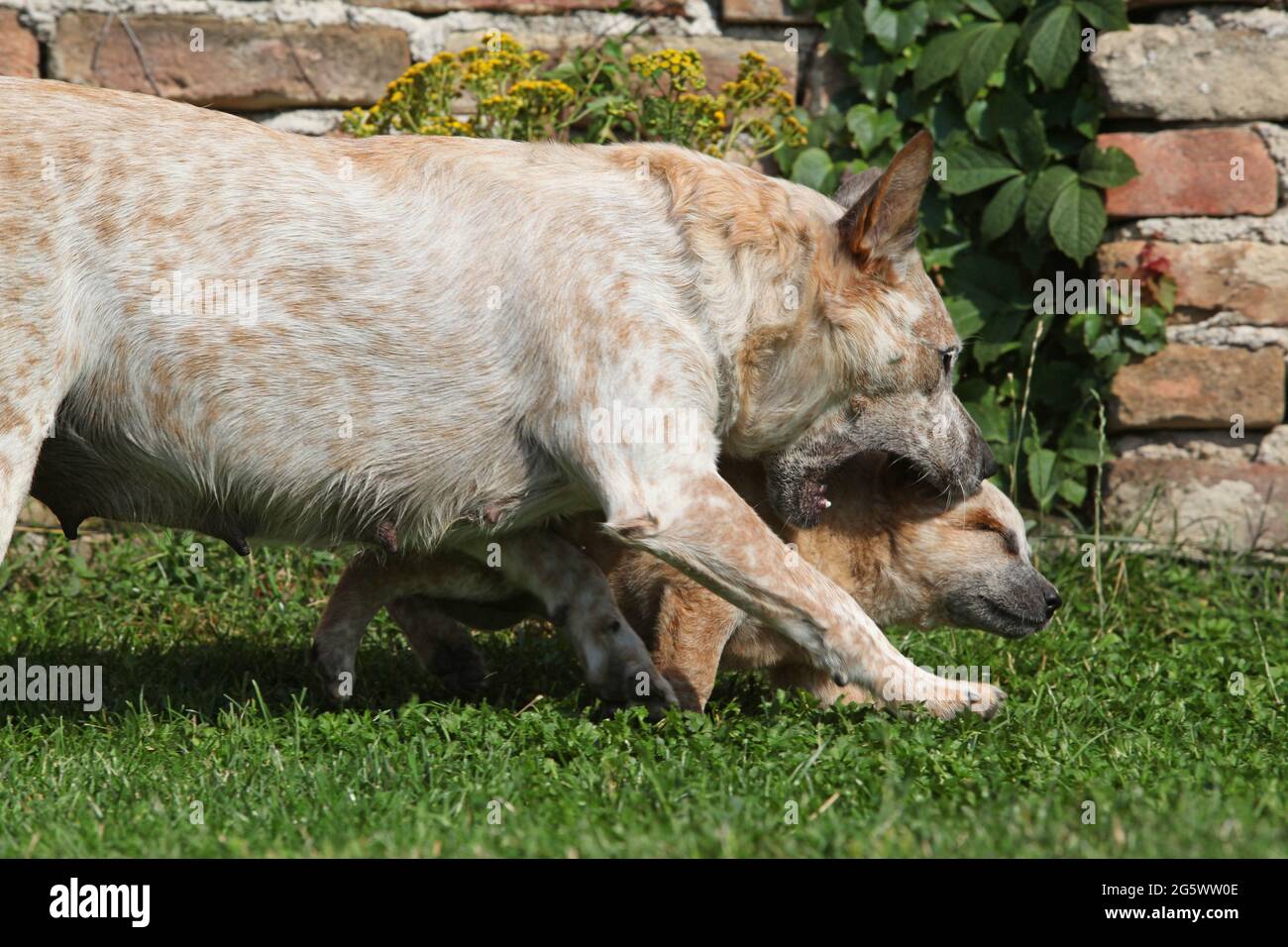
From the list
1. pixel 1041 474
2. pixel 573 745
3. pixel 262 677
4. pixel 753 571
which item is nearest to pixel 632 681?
pixel 573 745

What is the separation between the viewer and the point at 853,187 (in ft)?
14.5

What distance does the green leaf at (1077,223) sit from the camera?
5699mm

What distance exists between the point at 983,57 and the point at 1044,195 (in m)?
0.56

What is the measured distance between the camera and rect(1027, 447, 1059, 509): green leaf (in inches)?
231

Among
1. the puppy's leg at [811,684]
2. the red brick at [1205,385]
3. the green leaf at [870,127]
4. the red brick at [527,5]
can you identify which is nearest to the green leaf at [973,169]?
the green leaf at [870,127]

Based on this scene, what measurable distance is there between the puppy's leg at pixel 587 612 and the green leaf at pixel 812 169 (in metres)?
2.16

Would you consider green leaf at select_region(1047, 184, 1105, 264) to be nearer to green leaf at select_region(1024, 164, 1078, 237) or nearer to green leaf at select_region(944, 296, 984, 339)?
green leaf at select_region(1024, 164, 1078, 237)

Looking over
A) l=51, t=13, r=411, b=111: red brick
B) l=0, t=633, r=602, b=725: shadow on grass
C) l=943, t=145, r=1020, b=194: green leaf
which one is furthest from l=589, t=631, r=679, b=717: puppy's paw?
l=51, t=13, r=411, b=111: red brick

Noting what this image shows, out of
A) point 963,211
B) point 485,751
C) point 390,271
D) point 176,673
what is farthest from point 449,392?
point 963,211

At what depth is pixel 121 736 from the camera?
13.0 feet

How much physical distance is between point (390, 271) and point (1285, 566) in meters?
3.76

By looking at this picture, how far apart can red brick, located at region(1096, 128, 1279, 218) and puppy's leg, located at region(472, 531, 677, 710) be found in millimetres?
2788

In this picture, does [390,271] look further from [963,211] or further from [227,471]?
[963,211]

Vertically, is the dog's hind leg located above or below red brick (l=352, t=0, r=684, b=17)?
below
